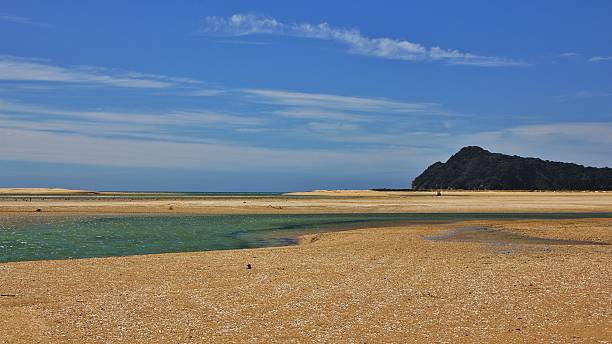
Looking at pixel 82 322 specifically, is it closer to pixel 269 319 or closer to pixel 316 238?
pixel 269 319

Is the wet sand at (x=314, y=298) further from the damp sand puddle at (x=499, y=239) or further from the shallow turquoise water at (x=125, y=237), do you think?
the shallow turquoise water at (x=125, y=237)

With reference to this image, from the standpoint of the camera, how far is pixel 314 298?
14062 millimetres

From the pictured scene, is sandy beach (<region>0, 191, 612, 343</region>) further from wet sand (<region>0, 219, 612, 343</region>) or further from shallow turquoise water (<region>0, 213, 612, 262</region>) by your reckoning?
shallow turquoise water (<region>0, 213, 612, 262</region>)

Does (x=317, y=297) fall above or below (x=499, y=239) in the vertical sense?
below

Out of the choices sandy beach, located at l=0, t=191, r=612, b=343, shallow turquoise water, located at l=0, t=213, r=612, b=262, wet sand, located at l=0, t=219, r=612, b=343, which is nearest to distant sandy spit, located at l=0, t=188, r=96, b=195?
shallow turquoise water, located at l=0, t=213, r=612, b=262

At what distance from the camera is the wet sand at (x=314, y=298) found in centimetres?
1097

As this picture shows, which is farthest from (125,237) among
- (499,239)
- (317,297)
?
(317,297)

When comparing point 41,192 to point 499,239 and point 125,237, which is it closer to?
point 125,237

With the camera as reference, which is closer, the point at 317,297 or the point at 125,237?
the point at 317,297

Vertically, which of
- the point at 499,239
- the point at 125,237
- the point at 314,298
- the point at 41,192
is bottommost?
the point at 125,237

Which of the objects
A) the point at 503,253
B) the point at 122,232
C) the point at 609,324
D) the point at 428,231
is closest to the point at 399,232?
the point at 428,231

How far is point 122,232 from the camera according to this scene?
3750 centimetres

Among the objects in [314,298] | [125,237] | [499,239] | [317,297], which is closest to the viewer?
[314,298]

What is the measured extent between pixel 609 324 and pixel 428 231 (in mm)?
24239
